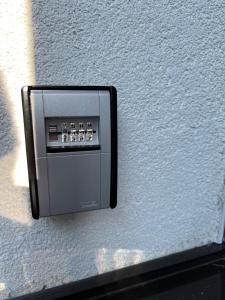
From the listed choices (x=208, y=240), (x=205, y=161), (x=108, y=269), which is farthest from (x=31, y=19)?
(x=208, y=240)

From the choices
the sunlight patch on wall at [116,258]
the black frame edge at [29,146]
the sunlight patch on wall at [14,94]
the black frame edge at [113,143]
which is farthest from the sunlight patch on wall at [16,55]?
the sunlight patch on wall at [116,258]

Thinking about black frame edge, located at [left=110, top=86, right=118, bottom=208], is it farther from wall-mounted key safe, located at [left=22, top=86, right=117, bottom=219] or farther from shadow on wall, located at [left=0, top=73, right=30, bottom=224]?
shadow on wall, located at [left=0, top=73, right=30, bottom=224]

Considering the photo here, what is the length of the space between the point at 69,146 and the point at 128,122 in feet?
0.98

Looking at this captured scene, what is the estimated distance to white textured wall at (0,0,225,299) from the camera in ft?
3.30

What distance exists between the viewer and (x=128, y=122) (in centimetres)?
117

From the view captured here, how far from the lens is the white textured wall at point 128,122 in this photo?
39.6 inches

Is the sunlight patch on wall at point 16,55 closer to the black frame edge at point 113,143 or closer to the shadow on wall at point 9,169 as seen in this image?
the shadow on wall at point 9,169

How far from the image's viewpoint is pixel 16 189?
110 cm

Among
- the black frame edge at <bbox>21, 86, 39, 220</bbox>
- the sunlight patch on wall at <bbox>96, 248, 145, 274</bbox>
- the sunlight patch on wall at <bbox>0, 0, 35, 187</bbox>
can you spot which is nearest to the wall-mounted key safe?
the black frame edge at <bbox>21, 86, 39, 220</bbox>

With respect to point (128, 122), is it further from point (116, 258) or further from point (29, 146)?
point (116, 258)

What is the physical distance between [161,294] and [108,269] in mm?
275

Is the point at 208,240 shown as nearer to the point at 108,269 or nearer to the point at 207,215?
the point at 207,215

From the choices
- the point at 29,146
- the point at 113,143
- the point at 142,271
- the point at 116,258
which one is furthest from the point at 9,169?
the point at 142,271

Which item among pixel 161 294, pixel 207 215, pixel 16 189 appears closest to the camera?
pixel 16 189
